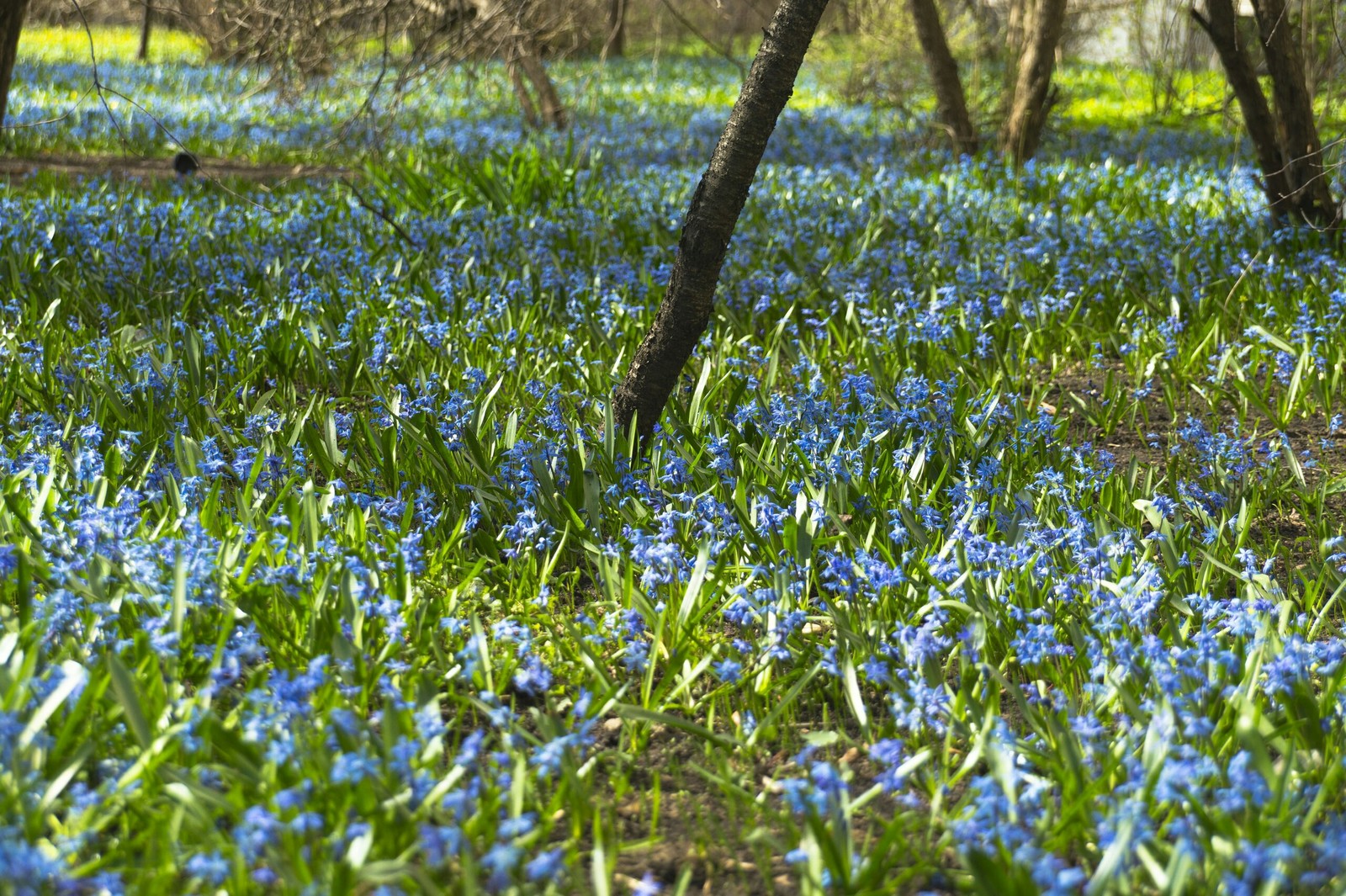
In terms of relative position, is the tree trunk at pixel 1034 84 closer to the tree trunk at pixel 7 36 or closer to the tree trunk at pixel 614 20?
the tree trunk at pixel 614 20


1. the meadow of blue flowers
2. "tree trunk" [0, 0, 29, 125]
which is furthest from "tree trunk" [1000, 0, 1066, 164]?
"tree trunk" [0, 0, 29, 125]

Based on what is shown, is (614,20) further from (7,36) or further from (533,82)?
(533,82)

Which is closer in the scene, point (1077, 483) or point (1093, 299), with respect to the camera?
point (1077, 483)

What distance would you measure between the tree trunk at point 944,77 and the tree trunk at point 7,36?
669cm

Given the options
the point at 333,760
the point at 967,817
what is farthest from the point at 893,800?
the point at 333,760

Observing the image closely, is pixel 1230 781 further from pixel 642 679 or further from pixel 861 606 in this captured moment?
pixel 642 679

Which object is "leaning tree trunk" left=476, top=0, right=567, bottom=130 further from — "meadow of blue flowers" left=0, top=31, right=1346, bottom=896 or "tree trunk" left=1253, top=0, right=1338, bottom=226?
"tree trunk" left=1253, top=0, right=1338, bottom=226

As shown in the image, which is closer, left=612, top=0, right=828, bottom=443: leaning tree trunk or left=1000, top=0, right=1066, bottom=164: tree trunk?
left=612, top=0, right=828, bottom=443: leaning tree trunk

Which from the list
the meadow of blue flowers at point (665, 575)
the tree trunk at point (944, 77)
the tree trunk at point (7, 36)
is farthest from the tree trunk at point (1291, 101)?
the tree trunk at point (7, 36)

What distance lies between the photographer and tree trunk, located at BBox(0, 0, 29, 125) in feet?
21.1

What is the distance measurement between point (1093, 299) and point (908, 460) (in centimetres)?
254

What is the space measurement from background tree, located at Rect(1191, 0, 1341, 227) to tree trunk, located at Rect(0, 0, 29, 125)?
666cm

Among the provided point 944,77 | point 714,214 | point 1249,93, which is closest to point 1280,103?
point 1249,93

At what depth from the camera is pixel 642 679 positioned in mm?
2484
